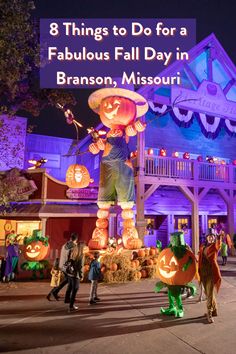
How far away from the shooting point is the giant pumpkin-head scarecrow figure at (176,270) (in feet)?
18.9

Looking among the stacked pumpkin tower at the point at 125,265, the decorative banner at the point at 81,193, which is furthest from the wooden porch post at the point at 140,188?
the stacked pumpkin tower at the point at 125,265

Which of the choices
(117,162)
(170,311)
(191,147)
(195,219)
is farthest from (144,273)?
(191,147)

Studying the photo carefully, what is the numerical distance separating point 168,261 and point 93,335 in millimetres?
2095

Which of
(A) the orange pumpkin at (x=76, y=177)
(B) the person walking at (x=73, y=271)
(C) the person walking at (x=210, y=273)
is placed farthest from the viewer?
(A) the orange pumpkin at (x=76, y=177)

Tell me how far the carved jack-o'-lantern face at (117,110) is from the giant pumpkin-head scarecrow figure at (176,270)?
5.60 metres

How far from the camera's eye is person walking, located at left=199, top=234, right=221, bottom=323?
5.45 m

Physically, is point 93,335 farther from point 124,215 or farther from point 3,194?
point 124,215

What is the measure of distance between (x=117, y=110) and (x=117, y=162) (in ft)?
5.82

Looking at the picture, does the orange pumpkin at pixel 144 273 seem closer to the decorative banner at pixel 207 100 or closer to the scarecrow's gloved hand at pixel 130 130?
the scarecrow's gloved hand at pixel 130 130

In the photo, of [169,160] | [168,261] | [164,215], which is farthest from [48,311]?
[164,215]

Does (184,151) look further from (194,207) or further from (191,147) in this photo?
(194,207)

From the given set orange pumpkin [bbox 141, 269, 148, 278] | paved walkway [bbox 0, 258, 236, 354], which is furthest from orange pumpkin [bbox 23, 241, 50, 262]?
orange pumpkin [bbox 141, 269, 148, 278]

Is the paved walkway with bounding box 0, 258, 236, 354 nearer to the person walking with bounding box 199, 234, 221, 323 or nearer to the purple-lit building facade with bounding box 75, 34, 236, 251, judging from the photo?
the person walking with bounding box 199, 234, 221, 323

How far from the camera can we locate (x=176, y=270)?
587cm
